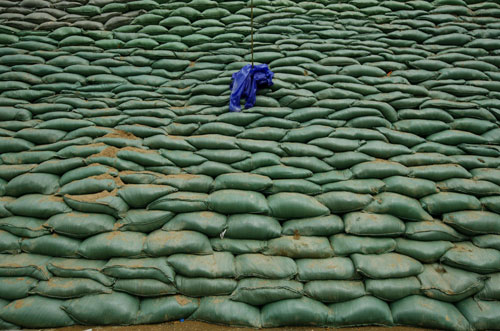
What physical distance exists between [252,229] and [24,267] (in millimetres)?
1611

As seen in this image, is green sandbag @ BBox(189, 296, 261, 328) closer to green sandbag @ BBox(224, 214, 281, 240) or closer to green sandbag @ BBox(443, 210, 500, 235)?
green sandbag @ BBox(224, 214, 281, 240)

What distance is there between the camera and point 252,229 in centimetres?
196

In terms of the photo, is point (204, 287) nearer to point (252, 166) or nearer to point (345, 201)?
point (252, 166)

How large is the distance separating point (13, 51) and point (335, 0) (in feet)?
13.4

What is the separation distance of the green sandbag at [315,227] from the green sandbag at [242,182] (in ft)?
1.24

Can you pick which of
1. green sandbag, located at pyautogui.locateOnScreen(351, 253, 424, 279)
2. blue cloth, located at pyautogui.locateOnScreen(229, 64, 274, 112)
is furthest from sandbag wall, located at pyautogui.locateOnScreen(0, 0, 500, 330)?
blue cloth, located at pyautogui.locateOnScreen(229, 64, 274, 112)

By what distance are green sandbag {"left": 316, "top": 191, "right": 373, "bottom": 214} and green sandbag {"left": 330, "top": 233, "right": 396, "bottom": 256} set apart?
0.22 m

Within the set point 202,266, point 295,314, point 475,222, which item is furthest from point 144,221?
point 475,222

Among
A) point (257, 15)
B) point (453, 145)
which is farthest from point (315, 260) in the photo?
point (257, 15)

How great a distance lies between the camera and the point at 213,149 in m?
2.43

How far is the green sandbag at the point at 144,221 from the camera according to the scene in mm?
1993

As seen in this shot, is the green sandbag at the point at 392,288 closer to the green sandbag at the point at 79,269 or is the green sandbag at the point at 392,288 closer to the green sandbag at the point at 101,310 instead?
the green sandbag at the point at 101,310

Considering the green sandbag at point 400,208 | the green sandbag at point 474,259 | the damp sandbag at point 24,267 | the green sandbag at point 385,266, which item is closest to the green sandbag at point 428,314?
the green sandbag at point 385,266

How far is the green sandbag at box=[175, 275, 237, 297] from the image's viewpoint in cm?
181
